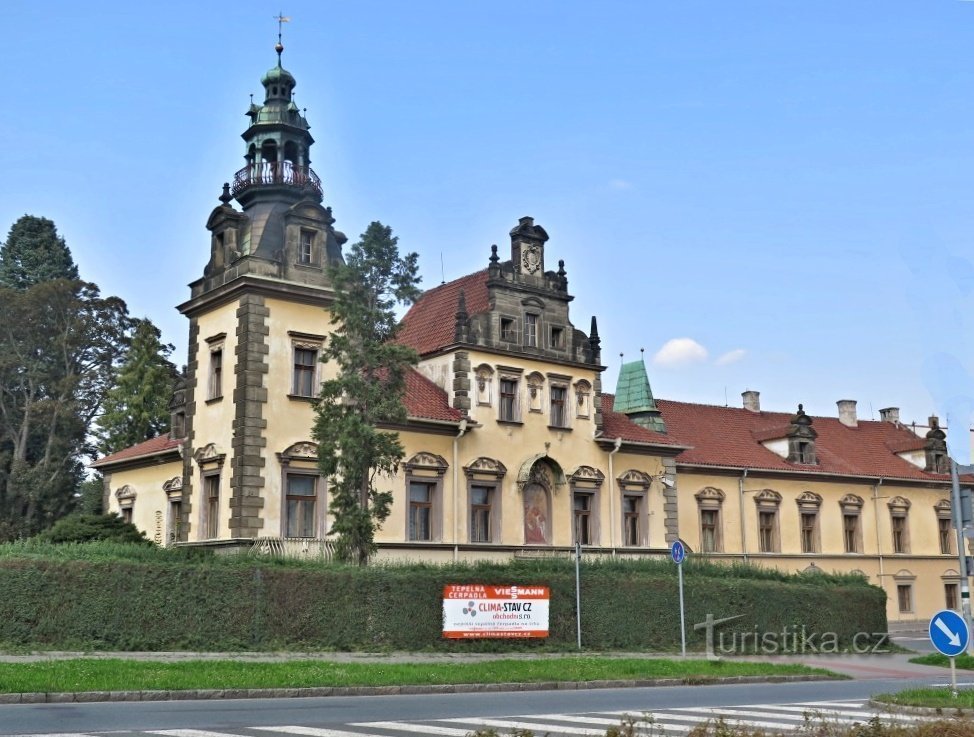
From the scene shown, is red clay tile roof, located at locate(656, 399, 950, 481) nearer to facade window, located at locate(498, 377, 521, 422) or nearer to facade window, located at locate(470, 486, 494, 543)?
facade window, located at locate(498, 377, 521, 422)

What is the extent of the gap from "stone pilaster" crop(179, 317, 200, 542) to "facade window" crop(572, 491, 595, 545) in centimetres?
1438

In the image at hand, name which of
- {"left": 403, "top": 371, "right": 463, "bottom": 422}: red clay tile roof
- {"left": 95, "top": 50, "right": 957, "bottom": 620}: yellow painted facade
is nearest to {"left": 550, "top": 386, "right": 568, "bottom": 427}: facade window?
{"left": 95, "top": 50, "right": 957, "bottom": 620}: yellow painted facade

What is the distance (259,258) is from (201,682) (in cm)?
1975

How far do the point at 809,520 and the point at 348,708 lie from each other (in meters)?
41.6

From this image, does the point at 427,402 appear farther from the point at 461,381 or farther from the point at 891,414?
the point at 891,414

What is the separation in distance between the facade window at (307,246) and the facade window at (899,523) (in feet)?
116

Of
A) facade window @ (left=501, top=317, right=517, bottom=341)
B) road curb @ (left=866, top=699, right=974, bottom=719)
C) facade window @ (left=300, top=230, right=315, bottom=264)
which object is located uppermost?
facade window @ (left=300, top=230, right=315, bottom=264)

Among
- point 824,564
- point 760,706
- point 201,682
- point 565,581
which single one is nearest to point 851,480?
point 824,564

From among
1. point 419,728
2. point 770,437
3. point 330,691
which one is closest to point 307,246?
point 330,691

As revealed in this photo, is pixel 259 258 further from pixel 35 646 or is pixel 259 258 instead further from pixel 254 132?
pixel 35 646

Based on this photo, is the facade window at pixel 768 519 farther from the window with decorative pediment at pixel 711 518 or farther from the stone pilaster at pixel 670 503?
the stone pilaster at pixel 670 503

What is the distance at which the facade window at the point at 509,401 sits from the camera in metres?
40.8

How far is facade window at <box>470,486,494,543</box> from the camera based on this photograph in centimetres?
3928

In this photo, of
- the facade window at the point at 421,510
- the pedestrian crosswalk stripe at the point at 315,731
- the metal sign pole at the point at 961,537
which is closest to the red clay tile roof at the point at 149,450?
the facade window at the point at 421,510
